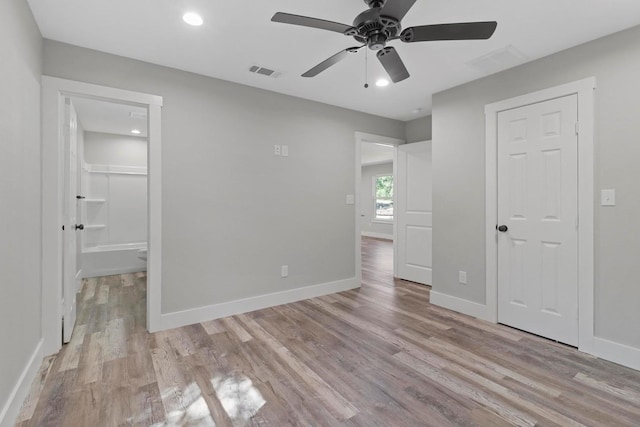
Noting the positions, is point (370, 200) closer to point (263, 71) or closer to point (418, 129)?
point (418, 129)

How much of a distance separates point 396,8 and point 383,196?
894cm

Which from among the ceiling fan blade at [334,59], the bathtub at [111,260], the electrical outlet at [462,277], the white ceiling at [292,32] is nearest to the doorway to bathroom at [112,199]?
the bathtub at [111,260]

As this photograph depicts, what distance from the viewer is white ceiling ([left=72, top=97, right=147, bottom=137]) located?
3869 mm

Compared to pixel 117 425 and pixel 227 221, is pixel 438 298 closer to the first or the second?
pixel 227 221

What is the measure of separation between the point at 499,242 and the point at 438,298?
38.5 inches

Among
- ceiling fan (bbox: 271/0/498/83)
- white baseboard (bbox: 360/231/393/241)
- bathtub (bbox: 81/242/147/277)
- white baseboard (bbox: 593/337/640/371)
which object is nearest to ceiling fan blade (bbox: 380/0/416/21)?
ceiling fan (bbox: 271/0/498/83)

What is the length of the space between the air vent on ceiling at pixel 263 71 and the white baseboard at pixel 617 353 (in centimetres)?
365

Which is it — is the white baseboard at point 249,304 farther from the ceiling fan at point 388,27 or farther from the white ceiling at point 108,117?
the ceiling fan at point 388,27

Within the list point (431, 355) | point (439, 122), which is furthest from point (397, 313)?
point (439, 122)

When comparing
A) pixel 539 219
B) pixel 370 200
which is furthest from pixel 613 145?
pixel 370 200

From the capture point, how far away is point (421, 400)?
1.87 m

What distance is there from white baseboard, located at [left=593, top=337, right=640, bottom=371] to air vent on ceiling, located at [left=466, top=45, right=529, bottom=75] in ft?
8.02

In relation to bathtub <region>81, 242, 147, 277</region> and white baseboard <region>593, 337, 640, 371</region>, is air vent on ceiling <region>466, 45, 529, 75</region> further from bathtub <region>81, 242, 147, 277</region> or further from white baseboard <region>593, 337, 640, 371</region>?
bathtub <region>81, 242, 147, 277</region>

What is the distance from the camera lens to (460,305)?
339 centimetres
